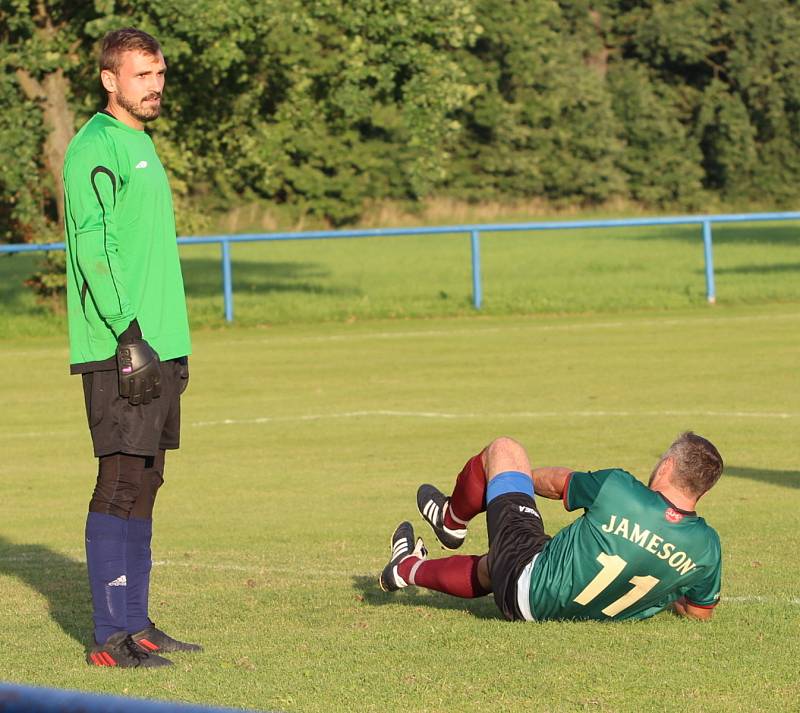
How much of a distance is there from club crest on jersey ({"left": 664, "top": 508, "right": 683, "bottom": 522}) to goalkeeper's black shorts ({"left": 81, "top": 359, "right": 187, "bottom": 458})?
76.1 inches

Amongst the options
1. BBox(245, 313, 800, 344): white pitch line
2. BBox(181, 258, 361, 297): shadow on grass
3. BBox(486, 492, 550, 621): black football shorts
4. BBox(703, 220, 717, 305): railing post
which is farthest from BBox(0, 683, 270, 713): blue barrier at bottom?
BBox(181, 258, 361, 297): shadow on grass

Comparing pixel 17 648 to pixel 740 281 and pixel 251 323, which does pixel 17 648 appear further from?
pixel 740 281

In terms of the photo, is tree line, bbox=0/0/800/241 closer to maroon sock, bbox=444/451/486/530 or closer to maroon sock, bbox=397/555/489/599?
maroon sock, bbox=444/451/486/530

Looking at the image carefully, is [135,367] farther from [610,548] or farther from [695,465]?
[695,465]

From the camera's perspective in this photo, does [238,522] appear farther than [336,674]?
Yes

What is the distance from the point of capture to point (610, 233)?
62.9 metres

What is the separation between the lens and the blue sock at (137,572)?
6277mm

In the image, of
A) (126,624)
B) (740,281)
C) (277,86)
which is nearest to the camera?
(126,624)

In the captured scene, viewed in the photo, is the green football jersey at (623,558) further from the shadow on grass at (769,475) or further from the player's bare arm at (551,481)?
the shadow on grass at (769,475)

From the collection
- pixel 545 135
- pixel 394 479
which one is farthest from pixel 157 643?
pixel 545 135

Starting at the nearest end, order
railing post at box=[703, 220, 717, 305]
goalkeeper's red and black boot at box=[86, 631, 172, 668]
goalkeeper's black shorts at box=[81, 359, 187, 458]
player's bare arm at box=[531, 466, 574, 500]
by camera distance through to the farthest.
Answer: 1. goalkeeper's black shorts at box=[81, 359, 187, 458]
2. goalkeeper's red and black boot at box=[86, 631, 172, 668]
3. player's bare arm at box=[531, 466, 574, 500]
4. railing post at box=[703, 220, 717, 305]

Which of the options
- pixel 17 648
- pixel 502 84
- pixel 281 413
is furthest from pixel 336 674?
pixel 502 84

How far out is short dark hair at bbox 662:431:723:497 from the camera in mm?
6230

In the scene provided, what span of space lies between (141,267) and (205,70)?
20.1m
